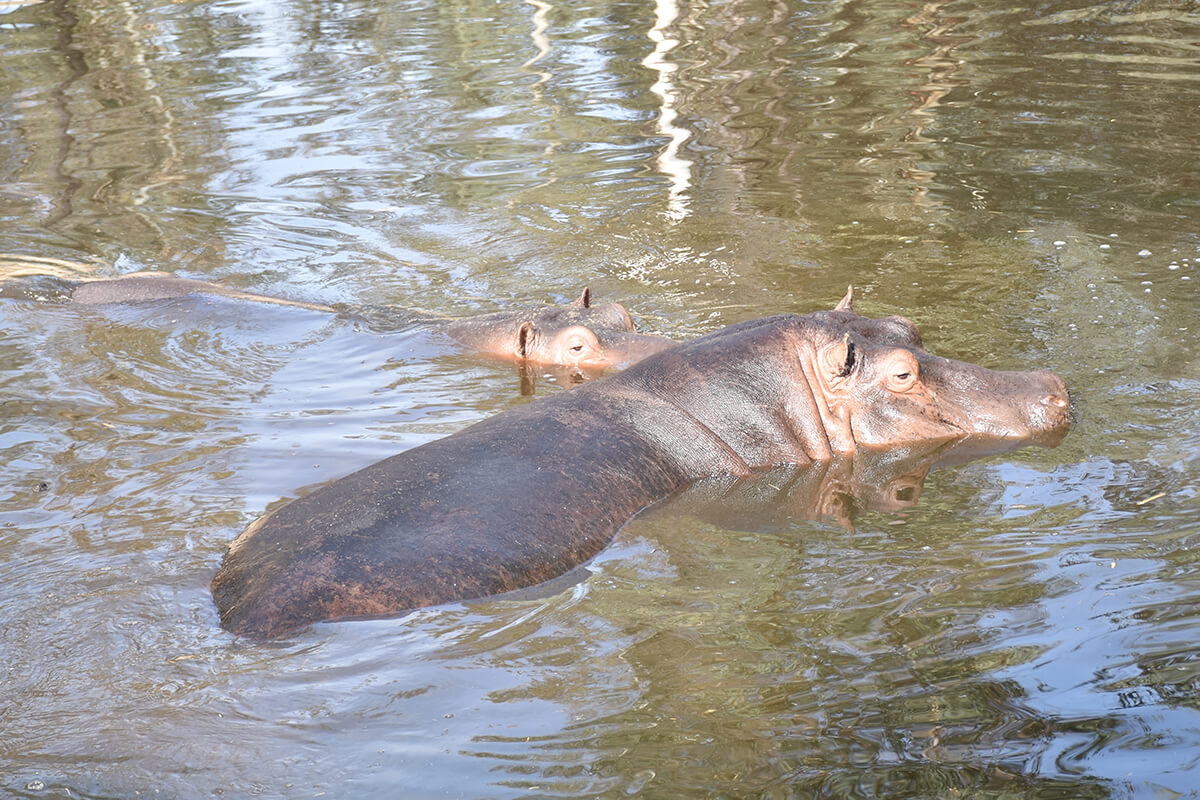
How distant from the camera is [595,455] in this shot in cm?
519

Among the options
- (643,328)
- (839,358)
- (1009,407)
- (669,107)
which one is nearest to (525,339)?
(643,328)

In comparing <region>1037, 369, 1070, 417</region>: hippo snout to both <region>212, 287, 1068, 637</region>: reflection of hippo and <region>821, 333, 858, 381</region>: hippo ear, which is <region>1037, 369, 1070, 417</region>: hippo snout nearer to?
<region>212, 287, 1068, 637</region>: reflection of hippo

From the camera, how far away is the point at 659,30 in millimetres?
17281

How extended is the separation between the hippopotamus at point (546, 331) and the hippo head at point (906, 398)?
200 centimetres

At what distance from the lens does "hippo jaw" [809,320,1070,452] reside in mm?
5691

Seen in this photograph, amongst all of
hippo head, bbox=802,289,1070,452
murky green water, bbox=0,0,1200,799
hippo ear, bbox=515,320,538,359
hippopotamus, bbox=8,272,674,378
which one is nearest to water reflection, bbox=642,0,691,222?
murky green water, bbox=0,0,1200,799

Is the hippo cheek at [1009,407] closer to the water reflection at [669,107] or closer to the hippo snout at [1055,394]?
the hippo snout at [1055,394]

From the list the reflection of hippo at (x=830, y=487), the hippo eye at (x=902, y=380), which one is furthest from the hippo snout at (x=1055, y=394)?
the hippo eye at (x=902, y=380)

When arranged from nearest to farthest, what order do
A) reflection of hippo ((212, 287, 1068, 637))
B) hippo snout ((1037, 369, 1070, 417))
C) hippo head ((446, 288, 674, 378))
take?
reflection of hippo ((212, 287, 1068, 637)) → hippo snout ((1037, 369, 1070, 417)) → hippo head ((446, 288, 674, 378))

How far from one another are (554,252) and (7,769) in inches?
271

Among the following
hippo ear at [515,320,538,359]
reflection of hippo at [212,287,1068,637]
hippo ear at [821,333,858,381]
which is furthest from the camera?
hippo ear at [515,320,538,359]

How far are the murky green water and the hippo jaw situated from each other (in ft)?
0.72

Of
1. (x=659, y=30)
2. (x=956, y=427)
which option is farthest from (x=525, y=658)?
(x=659, y=30)

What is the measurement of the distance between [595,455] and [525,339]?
3.14m
